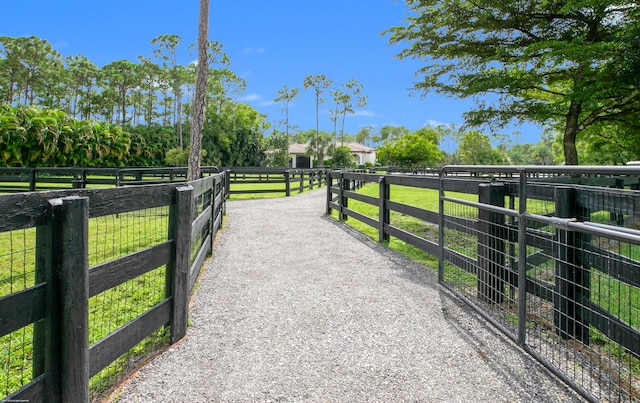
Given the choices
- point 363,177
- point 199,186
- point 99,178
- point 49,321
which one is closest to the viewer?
point 49,321

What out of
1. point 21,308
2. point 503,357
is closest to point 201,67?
point 21,308

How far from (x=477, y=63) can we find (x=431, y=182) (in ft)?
35.4

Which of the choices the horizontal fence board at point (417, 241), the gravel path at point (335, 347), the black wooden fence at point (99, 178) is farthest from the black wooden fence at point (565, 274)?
the black wooden fence at point (99, 178)

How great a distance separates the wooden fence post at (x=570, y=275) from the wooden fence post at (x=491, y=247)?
23.8 inches

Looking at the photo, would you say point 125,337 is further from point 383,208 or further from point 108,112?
point 108,112

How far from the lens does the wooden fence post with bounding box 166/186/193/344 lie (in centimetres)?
293

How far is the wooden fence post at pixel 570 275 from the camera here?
274 cm

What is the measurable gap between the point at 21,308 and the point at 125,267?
2.46ft

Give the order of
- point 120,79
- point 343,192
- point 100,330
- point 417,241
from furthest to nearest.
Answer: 1. point 120,79
2. point 343,192
3. point 417,241
4. point 100,330

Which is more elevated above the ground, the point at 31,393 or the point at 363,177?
the point at 363,177

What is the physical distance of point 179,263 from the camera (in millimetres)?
2980

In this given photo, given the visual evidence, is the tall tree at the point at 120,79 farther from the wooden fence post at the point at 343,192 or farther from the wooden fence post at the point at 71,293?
the wooden fence post at the point at 71,293

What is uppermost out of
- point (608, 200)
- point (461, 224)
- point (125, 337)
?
point (608, 200)

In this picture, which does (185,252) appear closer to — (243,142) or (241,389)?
(241,389)
